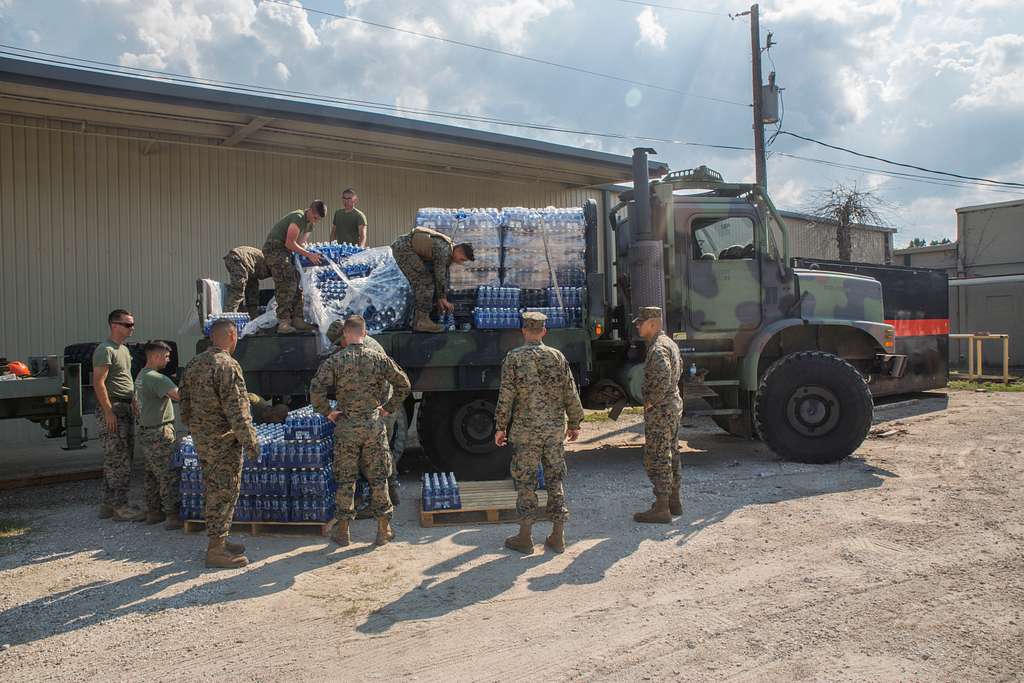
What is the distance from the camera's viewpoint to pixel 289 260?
736cm

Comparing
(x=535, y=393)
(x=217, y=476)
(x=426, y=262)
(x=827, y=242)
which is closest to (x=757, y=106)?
(x=827, y=242)

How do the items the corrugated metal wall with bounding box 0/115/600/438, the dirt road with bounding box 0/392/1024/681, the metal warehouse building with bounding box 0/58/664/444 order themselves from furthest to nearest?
the corrugated metal wall with bounding box 0/115/600/438, the metal warehouse building with bounding box 0/58/664/444, the dirt road with bounding box 0/392/1024/681

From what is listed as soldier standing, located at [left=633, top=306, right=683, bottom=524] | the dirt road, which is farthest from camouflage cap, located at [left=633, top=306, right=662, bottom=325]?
the dirt road

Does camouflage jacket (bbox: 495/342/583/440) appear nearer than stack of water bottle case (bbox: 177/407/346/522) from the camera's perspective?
Yes

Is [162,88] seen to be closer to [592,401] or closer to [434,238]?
[434,238]

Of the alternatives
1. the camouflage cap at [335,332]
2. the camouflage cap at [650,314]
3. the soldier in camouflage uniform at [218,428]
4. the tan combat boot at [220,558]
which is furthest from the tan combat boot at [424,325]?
the tan combat boot at [220,558]

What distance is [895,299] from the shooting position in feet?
43.8

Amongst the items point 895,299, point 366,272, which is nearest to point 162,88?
point 366,272

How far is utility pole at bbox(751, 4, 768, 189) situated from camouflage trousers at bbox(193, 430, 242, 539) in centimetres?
1301

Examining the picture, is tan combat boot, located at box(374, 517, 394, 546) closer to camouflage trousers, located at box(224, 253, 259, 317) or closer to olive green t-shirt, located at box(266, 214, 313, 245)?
olive green t-shirt, located at box(266, 214, 313, 245)

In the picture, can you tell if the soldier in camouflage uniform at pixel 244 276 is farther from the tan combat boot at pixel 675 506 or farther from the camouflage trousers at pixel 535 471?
the tan combat boot at pixel 675 506

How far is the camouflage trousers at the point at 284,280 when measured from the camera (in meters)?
7.29

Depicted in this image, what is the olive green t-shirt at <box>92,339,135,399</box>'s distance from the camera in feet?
20.6

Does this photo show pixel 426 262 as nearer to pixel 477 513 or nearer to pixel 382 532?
pixel 477 513
